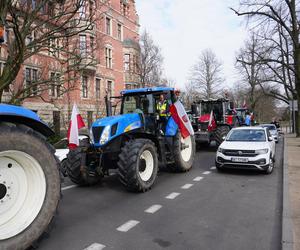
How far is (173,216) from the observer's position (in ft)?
17.6

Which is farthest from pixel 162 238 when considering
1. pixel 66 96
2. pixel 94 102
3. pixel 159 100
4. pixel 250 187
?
pixel 94 102

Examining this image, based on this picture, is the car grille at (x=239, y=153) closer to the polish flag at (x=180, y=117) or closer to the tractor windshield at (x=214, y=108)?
the polish flag at (x=180, y=117)

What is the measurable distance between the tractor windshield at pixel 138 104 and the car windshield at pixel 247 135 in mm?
3670

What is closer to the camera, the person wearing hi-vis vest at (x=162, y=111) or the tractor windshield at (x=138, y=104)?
the tractor windshield at (x=138, y=104)

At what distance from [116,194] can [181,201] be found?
1564 millimetres

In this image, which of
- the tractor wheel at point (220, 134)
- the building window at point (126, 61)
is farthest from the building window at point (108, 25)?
the tractor wheel at point (220, 134)

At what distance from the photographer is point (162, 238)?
173 inches

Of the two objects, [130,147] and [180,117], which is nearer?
[130,147]

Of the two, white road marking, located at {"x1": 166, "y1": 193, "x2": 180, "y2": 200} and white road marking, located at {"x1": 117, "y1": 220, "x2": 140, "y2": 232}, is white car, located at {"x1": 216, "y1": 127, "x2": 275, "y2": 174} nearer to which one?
white road marking, located at {"x1": 166, "y1": 193, "x2": 180, "y2": 200}

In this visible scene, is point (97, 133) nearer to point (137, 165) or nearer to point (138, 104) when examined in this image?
point (137, 165)

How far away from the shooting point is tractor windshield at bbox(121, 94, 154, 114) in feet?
27.8

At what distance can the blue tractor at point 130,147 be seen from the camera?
662cm

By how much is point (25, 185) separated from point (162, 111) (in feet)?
17.5

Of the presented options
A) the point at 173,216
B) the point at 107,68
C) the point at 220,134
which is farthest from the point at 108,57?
the point at 173,216
